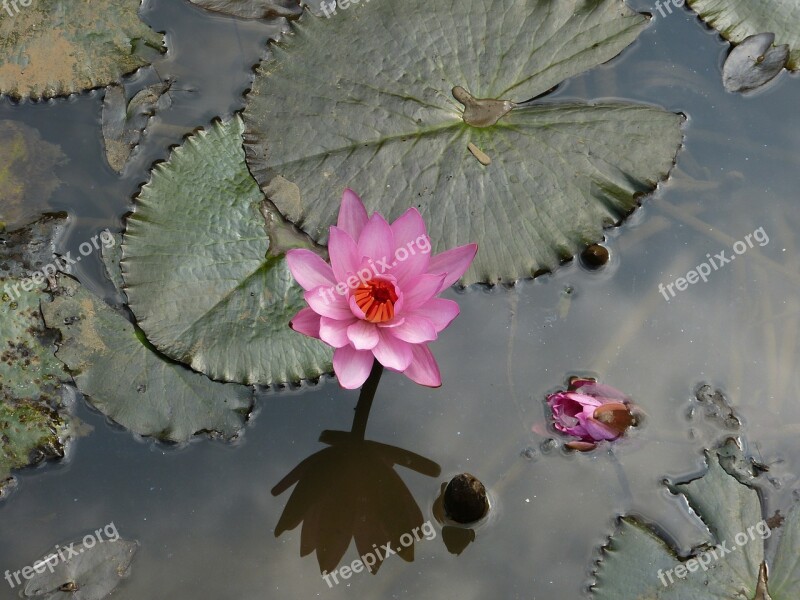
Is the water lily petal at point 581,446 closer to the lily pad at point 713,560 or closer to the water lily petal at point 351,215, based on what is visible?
the lily pad at point 713,560

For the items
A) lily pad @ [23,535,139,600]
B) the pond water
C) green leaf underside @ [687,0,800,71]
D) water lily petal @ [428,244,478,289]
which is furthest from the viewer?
green leaf underside @ [687,0,800,71]

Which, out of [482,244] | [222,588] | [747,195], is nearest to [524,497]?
[482,244]

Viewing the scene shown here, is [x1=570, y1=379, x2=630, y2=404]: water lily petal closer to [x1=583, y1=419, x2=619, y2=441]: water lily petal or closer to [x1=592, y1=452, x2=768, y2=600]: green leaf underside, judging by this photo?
[x1=583, y1=419, x2=619, y2=441]: water lily petal

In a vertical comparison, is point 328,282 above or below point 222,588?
above

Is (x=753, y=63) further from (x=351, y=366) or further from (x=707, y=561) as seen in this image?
(x=351, y=366)

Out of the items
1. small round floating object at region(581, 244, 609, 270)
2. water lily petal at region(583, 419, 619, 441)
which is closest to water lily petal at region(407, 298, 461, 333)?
water lily petal at region(583, 419, 619, 441)

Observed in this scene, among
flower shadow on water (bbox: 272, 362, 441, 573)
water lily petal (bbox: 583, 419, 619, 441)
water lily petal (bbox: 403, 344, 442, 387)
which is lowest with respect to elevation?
flower shadow on water (bbox: 272, 362, 441, 573)

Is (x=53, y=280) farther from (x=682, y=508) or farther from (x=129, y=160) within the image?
(x=682, y=508)

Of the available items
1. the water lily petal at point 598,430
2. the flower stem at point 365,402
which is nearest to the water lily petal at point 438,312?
the flower stem at point 365,402
